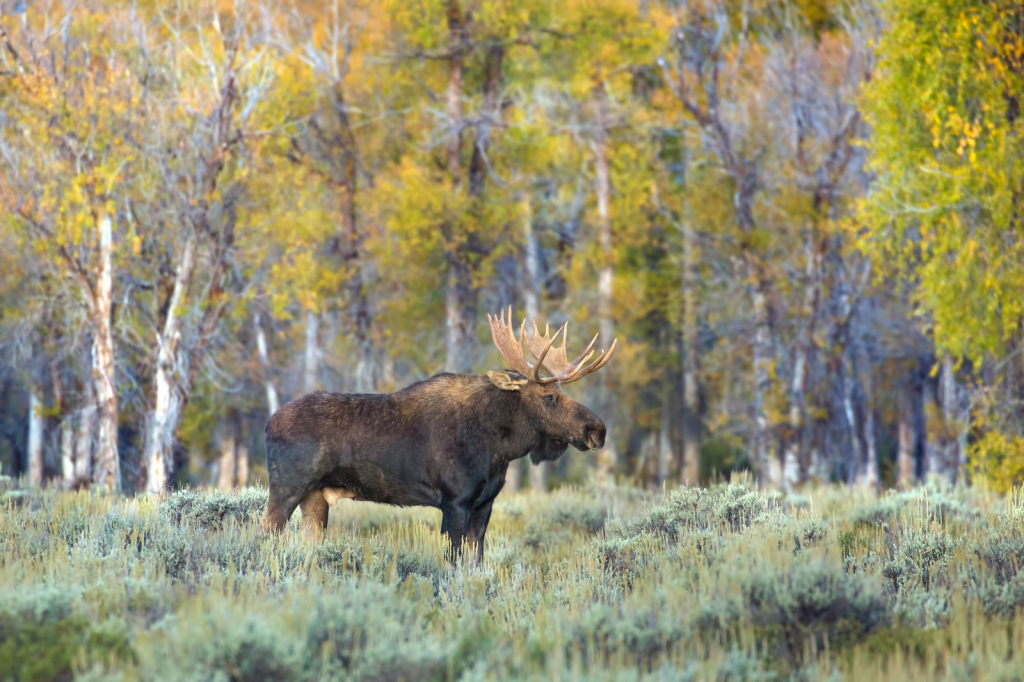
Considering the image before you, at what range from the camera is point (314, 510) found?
9.65 m

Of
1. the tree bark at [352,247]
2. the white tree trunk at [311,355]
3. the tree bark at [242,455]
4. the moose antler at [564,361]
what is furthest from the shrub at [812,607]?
the tree bark at [242,455]

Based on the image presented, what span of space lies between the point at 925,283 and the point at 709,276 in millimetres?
18118

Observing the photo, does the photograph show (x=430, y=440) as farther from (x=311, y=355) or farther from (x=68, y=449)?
(x=311, y=355)

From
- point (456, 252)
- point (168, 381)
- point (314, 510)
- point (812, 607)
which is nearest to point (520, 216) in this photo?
point (456, 252)

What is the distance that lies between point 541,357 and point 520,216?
760 inches

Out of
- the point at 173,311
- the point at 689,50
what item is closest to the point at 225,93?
the point at 173,311

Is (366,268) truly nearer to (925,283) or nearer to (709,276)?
(709,276)

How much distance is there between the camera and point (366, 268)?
93.6 feet

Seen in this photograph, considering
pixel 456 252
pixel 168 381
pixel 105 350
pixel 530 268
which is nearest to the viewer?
pixel 105 350

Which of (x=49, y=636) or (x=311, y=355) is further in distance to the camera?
(x=311, y=355)

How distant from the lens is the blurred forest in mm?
16172

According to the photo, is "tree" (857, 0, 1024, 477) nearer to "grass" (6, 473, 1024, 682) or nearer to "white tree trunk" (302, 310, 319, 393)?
"grass" (6, 473, 1024, 682)

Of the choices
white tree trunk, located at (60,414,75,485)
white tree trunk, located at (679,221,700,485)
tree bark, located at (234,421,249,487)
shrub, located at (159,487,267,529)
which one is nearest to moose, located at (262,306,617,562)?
shrub, located at (159,487,267,529)

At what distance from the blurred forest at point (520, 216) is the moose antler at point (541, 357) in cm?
679
